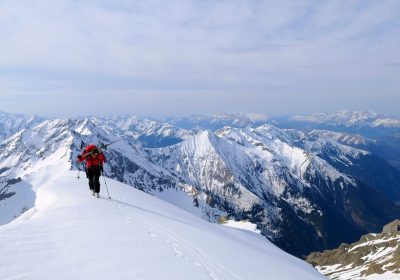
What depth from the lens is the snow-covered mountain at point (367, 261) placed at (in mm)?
130125

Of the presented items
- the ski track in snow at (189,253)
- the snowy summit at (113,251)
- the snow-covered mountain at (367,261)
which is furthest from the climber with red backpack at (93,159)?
the snow-covered mountain at (367,261)

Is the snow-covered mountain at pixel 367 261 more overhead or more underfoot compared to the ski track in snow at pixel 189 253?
more underfoot

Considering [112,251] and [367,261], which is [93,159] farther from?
[367,261]

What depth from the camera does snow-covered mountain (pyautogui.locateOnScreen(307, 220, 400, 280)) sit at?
130125mm

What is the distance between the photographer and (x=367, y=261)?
166875 millimetres

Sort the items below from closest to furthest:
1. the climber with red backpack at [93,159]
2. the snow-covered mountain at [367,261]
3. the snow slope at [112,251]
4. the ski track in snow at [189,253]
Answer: the snow slope at [112,251] → the ski track in snow at [189,253] → the climber with red backpack at [93,159] → the snow-covered mountain at [367,261]

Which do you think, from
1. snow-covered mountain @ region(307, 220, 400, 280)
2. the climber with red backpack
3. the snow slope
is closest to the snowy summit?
the snow slope

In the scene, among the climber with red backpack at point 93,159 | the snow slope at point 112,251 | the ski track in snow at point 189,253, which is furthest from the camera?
the climber with red backpack at point 93,159

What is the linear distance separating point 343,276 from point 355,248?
182 ft

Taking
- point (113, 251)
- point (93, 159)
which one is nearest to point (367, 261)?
point (93, 159)

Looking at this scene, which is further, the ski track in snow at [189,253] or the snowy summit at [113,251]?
the ski track in snow at [189,253]

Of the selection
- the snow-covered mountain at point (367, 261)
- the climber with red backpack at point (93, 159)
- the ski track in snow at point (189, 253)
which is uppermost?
the climber with red backpack at point (93, 159)

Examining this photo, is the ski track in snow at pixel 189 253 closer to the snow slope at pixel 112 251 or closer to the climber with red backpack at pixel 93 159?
the snow slope at pixel 112 251

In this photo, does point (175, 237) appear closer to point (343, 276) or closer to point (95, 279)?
point (95, 279)
